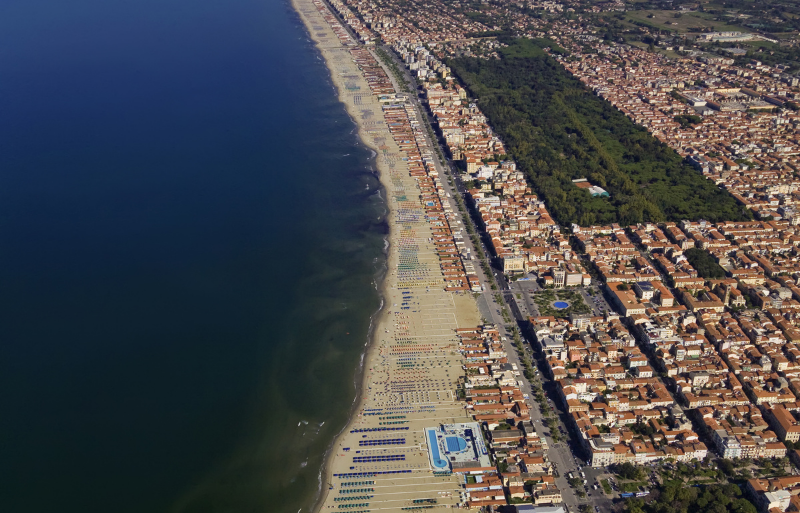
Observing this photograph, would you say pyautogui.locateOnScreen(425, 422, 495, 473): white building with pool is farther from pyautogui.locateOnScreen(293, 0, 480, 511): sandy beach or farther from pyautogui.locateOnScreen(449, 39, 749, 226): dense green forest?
pyautogui.locateOnScreen(449, 39, 749, 226): dense green forest

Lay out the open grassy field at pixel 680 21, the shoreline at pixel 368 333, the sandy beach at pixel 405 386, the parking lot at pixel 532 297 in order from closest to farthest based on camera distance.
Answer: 1. the sandy beach at pixel 405 386
2. the shoreline at pixel 368 333
3. the parking lot at pixel 532 297
4. the open grassy field at pixel 680 21

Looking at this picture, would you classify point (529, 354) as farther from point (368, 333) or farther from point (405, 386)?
point (368, 333)

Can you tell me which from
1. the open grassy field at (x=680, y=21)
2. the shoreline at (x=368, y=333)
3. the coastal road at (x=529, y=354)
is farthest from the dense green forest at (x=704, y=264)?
the open grassy field at (x=680, y=21)

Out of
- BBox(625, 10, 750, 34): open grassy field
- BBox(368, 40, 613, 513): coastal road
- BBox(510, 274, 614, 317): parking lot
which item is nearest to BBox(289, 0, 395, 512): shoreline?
BBox(368, 40, 613, 513): coastal road

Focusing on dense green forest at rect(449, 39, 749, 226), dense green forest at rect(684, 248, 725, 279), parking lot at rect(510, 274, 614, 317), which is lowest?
dense green forest at rect(449, 39, 749, 226)

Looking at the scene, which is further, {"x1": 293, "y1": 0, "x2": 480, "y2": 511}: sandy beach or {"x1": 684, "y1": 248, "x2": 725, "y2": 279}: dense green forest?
{"x1": 684, "y1": 248, "x2": 725, "y2": 279}: dense green forest

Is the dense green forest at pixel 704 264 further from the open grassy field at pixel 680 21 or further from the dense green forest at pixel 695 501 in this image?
the open grassy field at pixel 680 21
